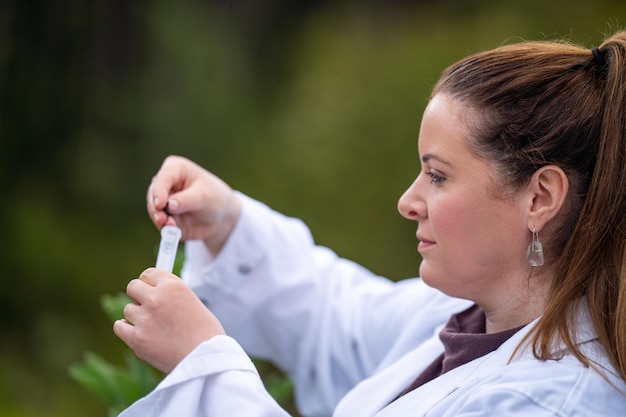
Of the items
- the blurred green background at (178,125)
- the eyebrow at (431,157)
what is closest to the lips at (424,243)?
the eyebrow at (431,157)

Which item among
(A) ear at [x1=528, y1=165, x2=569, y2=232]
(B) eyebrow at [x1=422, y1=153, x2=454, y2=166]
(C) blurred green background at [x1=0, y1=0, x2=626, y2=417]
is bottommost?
(C) blurred green background at [x1=0, y1=0, x2=626, y2=417]

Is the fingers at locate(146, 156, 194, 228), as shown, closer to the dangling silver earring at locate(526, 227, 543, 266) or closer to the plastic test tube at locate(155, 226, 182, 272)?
the plastic test tube at locate(155, 226, 182, 272)

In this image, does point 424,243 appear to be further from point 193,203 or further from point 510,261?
point 193,203

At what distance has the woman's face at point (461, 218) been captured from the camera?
1.38 metres

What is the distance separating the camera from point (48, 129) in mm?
4883

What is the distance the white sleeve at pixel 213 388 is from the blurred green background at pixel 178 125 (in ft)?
8.56

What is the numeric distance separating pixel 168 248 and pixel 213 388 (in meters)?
0.28

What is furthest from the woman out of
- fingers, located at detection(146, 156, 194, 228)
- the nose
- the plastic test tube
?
fingers, located at detection(146, 156, 194, 228)

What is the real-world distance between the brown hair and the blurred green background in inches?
105

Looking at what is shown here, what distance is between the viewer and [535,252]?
138 cm

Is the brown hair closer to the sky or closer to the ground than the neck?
closer to the sky

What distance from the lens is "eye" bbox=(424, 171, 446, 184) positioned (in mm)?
1412

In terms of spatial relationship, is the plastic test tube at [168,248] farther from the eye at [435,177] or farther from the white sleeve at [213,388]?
the eye at [435,177]

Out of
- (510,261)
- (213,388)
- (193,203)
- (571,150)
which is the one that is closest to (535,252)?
(510,261)
